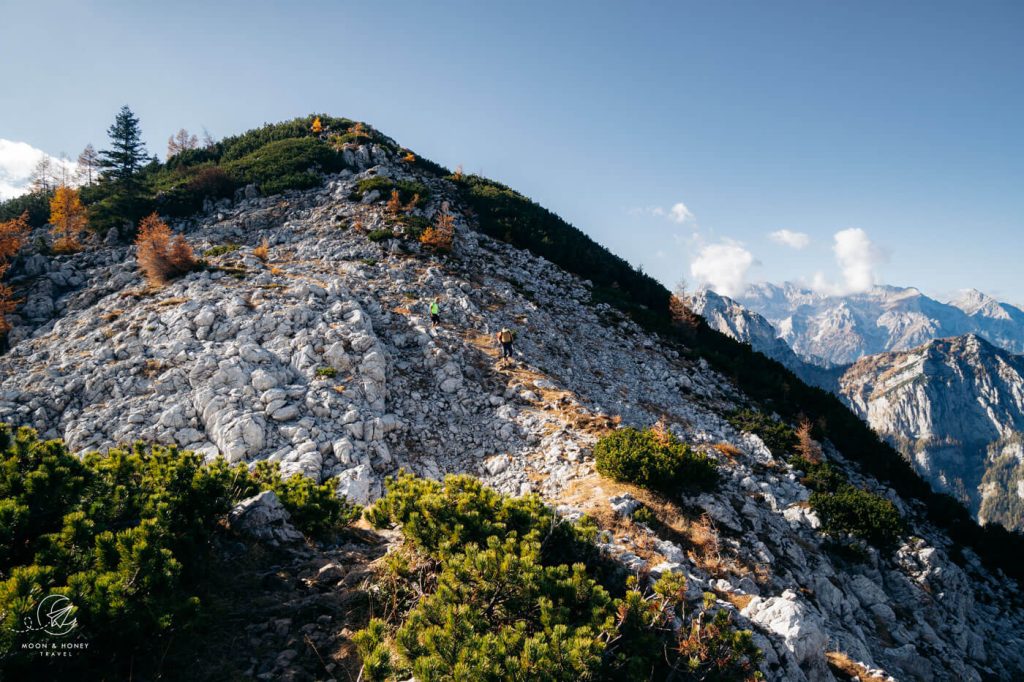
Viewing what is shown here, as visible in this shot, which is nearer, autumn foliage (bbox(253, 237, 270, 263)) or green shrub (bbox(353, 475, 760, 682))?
green shrub (bbox(353, 475, 760, 682))

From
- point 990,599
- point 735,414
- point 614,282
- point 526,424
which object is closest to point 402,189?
point 614,282

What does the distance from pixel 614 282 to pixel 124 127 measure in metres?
52.7

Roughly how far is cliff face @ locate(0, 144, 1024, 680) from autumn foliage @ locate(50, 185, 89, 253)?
2.11 metres

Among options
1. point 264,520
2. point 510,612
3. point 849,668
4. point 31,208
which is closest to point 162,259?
point 264,520

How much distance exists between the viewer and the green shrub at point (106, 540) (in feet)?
14.6

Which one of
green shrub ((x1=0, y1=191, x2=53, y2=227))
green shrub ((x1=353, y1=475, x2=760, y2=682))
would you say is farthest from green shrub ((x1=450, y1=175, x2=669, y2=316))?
green shrub ((x1=0, y1=191, x2=53, y2=227))

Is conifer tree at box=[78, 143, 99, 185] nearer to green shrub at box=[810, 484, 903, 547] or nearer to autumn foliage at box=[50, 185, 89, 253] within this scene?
autumn foliage at box=[50, 185, 89, 253]

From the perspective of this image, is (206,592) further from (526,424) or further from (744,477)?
(744,477)

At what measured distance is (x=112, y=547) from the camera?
16.9 ft

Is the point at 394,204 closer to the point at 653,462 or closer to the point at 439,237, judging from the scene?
the point at 439,237

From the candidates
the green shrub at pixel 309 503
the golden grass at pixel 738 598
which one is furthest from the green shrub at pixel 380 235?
the golden grass at pixel 738 598

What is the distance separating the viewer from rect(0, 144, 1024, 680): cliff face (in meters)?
12.4

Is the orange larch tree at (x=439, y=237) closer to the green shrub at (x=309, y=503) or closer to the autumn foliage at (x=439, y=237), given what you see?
the autumn foliage at (x=439, y=237)

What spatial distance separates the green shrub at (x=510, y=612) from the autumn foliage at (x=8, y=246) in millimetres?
27026
